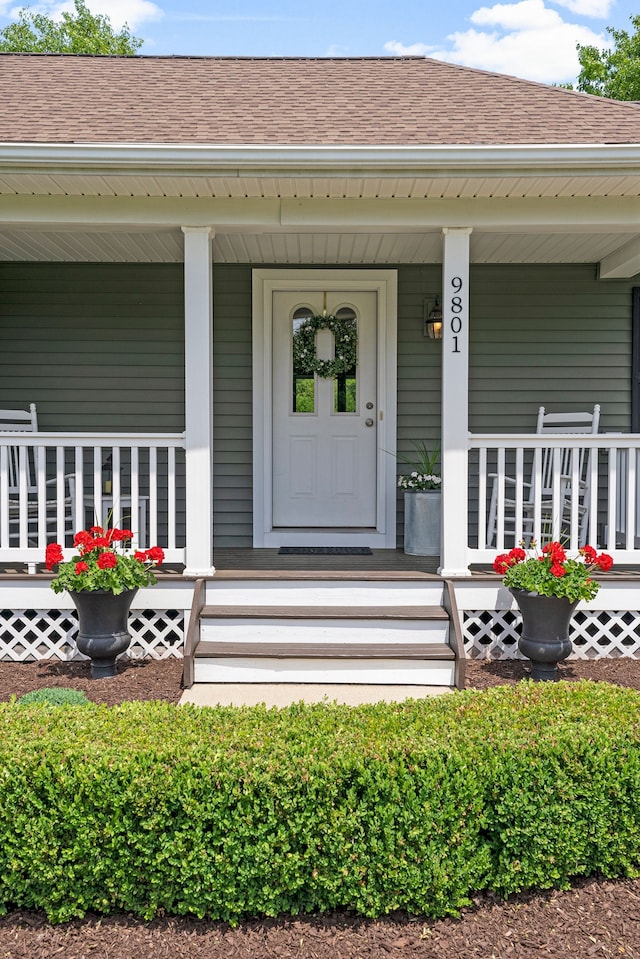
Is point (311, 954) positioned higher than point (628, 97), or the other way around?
point (628, 97)

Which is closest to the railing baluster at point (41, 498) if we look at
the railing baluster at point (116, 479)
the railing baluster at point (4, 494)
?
the railing baluster at point (4, 494)

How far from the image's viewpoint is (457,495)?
14.6 ft

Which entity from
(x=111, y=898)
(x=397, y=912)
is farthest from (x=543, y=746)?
(x=111, y=898)

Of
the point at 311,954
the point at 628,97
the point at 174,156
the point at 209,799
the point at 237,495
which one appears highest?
the point at 628,97

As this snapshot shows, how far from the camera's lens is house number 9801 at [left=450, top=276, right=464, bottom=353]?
14.4 ft

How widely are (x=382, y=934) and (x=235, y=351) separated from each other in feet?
14.8

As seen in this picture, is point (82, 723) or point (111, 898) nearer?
point (111, 898)

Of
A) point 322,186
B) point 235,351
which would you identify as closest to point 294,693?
point 322,186

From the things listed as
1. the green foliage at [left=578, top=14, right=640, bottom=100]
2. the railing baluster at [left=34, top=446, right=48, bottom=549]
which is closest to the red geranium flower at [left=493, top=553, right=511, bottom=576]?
the railing baluster at [left=34, top=446, right=48, bottom=549]

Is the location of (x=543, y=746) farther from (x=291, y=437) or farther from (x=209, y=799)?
(x=291, y=437)

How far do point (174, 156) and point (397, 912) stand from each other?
3.56 meters

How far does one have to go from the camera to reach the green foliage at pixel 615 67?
1819 centimetres

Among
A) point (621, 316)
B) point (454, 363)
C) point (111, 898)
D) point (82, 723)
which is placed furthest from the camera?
point (621, 316)

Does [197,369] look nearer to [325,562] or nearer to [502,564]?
[325,562]
